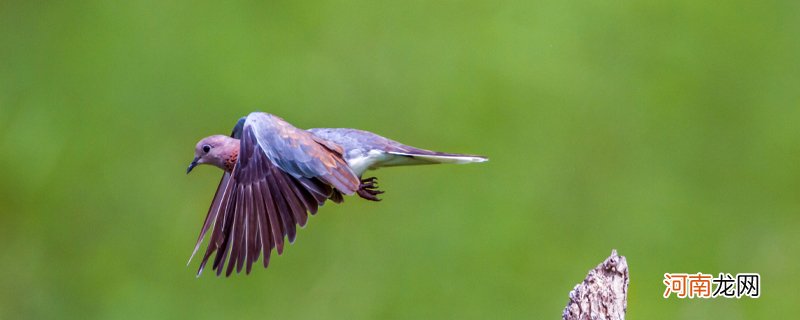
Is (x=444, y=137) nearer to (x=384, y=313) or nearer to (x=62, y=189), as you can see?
(x=384, y=313)

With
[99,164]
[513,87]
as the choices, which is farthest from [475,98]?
[99,164]

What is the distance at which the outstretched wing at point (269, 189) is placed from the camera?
16.0ft

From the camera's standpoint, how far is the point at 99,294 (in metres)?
8.24

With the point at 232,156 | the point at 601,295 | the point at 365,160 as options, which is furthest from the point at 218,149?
the point at 601,295

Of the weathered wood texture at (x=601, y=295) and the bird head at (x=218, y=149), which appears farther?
the bird head at (x=218, y=149)

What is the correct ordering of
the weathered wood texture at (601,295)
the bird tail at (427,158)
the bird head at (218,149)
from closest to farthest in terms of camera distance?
the weathered wood texture at (601,295) < the bird tail at (427,158) < the bird head at (218,149)

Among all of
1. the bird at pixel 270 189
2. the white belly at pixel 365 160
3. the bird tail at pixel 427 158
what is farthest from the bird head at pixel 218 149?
the bird tail at pixel 427 158

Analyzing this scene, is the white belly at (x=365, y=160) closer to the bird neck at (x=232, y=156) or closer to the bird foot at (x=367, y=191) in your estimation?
the bird foot at (x=367, y=191)

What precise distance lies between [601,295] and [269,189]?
1.53 metres

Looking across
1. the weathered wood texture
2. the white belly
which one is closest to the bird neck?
the white belly

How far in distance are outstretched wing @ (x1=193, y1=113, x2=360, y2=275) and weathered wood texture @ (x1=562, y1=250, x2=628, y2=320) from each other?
1106mm

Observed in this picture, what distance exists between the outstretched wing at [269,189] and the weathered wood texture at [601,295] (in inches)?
43.5

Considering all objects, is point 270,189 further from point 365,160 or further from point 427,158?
point 427,158

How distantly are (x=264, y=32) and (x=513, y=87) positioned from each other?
5.84ft
